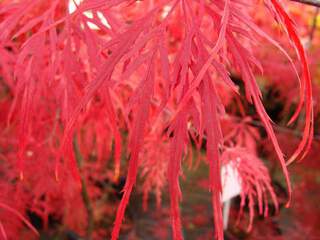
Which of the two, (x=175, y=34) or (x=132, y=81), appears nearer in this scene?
(x=132, y=81)

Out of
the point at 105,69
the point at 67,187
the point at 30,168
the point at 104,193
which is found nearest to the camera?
the point at 105,69

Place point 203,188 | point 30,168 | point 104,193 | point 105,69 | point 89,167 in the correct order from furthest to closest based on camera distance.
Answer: point 203,188, point 104,193, point 89,167, point 30,168, point 105,69

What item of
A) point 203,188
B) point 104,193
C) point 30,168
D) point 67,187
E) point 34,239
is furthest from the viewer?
point 203,188

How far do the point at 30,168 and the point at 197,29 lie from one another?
85 centimetres

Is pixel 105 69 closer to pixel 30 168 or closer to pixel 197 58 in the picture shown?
pixel 197 58

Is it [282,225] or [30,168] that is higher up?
[30,168]

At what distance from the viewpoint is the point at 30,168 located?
1.05m

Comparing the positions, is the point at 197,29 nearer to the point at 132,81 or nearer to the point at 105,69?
the point at 105,69

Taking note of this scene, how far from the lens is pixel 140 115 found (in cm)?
30

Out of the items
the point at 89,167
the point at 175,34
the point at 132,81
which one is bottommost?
the point at 89,167

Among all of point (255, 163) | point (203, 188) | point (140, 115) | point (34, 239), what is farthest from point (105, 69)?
point (203, 188)

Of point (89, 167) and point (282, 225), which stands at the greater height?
point (89, 167)

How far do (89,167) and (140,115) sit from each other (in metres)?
1.33

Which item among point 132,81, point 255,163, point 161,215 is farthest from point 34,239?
point 255,163
